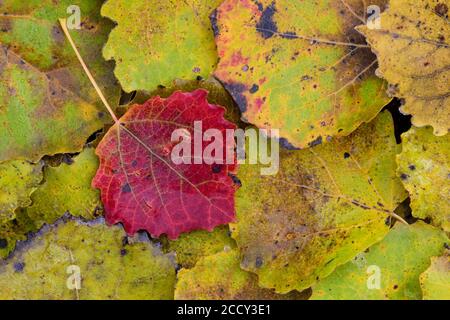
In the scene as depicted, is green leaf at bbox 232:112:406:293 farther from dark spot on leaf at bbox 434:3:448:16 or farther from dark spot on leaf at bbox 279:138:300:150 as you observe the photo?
dark spot on leaf at bbox 434:3:448:16

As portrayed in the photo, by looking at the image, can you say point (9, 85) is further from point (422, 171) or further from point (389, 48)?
point (422, 171)

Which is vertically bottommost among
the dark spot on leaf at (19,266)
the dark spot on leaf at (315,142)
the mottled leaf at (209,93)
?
the dark spot on leaf at (19,266)

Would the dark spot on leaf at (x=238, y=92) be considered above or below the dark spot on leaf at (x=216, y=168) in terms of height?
above

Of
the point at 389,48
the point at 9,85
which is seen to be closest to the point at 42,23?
the point at 9,85

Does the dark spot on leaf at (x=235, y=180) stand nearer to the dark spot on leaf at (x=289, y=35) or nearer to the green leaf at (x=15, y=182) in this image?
the dark spot on leaf at (x=289, y=35)

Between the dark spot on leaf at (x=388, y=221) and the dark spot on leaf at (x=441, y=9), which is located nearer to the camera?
the dark spot on leaf at (x=441, y=9)

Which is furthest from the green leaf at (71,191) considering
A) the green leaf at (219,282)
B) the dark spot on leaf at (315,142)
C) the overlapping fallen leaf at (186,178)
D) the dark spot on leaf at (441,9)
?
the dark spot on leaf at (441,9)
